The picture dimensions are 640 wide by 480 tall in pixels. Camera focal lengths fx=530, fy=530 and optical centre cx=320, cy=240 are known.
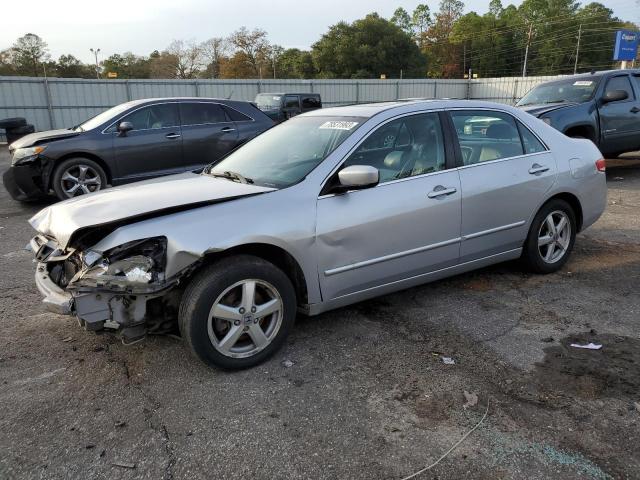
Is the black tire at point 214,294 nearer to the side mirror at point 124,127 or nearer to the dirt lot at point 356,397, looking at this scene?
the dirt lot at point 356,397

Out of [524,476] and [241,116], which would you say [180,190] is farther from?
[241,116]

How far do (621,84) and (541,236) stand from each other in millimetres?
6927

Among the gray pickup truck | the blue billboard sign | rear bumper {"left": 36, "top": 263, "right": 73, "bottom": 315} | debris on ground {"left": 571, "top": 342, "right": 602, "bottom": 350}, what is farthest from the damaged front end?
the blue billboard sign

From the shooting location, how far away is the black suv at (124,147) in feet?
26.3

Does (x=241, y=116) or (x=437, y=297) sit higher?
(x=241, y=116)

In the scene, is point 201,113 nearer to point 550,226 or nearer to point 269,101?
point 550,226

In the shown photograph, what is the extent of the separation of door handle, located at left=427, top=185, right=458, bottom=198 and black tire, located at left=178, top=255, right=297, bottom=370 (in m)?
1.33

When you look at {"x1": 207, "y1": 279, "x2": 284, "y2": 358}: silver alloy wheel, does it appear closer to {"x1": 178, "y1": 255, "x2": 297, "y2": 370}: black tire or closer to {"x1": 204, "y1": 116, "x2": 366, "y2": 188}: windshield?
{"x1": 178, "y1": 255, "x2": 297, "y2": 370}: black tire

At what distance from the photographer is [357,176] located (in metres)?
3.44

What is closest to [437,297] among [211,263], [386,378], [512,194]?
[512,194]

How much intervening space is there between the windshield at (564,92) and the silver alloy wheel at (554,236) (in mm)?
5811

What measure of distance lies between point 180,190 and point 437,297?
7.53 ft

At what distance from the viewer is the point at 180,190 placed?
3666 millimetres

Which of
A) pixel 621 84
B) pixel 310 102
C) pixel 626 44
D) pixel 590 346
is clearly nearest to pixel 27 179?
pixel 590 346
